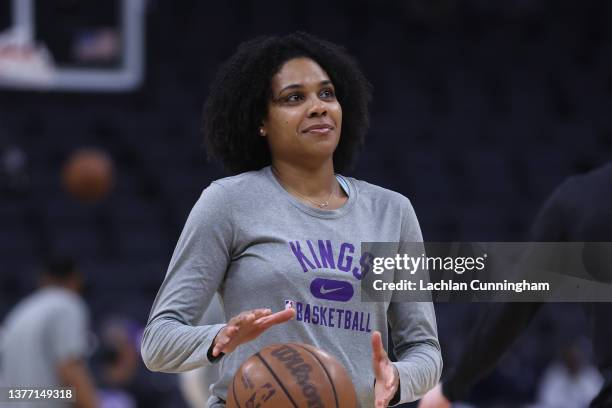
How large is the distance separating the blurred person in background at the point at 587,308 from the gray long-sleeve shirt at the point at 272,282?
20.4 inches

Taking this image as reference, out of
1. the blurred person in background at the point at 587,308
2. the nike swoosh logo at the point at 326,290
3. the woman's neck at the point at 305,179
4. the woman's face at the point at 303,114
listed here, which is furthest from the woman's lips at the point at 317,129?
the blurred person in background at the point at 587,308

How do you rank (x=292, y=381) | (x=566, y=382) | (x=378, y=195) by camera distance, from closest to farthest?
(x=292, y=381), (x=378, y=195), (x=566, y=382)

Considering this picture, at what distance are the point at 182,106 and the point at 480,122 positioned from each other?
11.1 feet

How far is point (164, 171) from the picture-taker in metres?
10.8

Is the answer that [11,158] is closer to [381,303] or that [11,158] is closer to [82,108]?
[82,108]

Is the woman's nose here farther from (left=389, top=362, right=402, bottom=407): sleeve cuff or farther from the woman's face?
(left=389, top=362, right=402, bottom=407): sleeve cuff

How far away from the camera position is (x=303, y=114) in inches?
105

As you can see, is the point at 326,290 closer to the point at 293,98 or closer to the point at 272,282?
the point at 272,282

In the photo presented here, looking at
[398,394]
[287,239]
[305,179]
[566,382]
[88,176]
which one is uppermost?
[305,179]

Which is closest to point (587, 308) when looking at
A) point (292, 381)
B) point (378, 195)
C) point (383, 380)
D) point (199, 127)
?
point (378, 195)

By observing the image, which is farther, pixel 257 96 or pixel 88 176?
pixel 88 176

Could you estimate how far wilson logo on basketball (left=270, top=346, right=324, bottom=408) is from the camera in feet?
7.53

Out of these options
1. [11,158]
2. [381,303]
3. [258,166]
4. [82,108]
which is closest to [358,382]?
[381,303]

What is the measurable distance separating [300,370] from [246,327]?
15 centimetres
